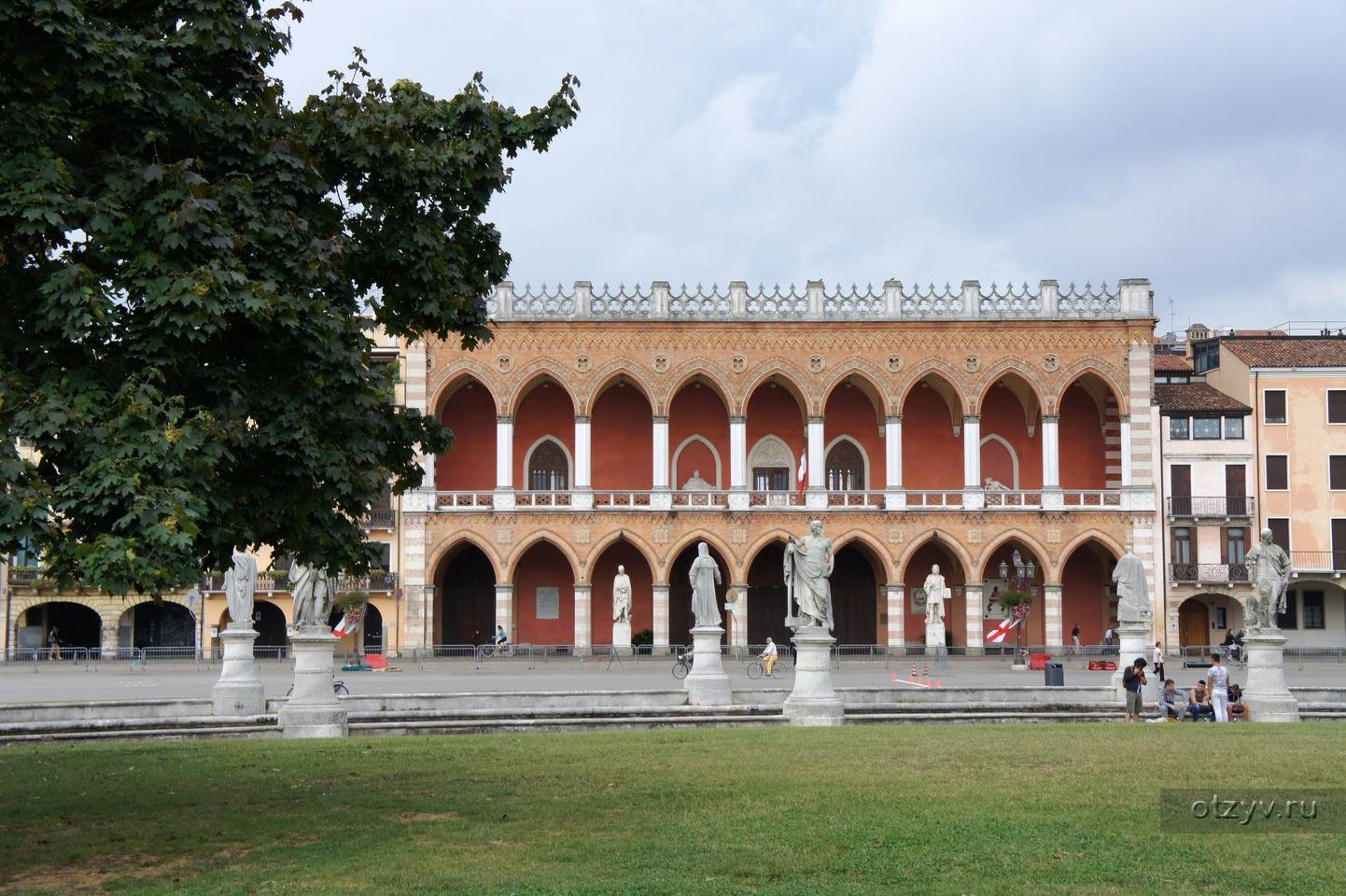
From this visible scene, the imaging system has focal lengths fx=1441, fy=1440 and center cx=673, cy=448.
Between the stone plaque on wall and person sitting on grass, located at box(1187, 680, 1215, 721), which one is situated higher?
the stone plaque on wall

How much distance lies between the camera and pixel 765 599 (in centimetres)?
4225

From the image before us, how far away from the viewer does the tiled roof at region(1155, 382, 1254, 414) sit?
40531 mm

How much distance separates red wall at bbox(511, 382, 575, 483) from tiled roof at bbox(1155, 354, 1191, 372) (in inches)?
723

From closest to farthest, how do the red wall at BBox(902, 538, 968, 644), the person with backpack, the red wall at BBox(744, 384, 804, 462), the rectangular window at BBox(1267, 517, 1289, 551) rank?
the person with backpack, the rectangular window at BBox(1267, 517, 1289, 551), the red wall at BBox(902, 538, 968, 644), the red wall at BBox(744, 384, 804, 462)

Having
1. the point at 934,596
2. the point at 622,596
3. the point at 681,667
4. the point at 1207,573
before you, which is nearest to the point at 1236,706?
the point at 681,667

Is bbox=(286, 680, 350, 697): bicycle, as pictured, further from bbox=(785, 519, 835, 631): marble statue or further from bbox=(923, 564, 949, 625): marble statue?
bbox=(923, 564, 949, 625): marble statue

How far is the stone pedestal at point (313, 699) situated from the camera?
1636cm

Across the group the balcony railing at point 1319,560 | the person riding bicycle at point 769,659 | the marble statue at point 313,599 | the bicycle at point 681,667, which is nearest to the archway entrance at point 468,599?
the bicycle at point 681,667

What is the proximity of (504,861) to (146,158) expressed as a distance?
5000mm

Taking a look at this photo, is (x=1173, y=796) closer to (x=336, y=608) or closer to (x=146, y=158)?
(x=146, y=158)

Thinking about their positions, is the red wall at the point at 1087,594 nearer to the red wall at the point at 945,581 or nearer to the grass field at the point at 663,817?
the red wall at the point at 945,581

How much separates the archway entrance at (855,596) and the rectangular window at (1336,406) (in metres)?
13.7

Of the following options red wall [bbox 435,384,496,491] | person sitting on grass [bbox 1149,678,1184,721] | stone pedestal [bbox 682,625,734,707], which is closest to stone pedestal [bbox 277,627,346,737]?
stone pedestal [bbox 682,625,734,707]

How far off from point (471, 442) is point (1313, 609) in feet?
81.0
